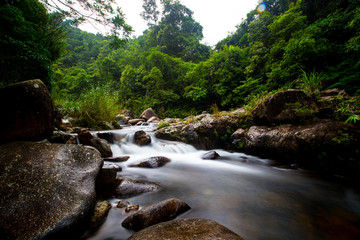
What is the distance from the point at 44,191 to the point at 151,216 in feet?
3.97

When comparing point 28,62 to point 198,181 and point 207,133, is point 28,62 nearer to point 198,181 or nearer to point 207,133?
point 198,181

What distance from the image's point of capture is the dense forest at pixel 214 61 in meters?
3.99

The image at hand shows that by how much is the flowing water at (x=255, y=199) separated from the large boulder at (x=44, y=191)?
0.40m

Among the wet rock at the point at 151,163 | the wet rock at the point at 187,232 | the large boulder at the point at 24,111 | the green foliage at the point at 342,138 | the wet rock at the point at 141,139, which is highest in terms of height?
the large boulder at the point at 24,111

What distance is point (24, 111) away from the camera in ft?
7.53

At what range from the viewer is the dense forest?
3.99 meters

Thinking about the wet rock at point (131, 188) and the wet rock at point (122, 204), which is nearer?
the wet rock at point (122, 204)

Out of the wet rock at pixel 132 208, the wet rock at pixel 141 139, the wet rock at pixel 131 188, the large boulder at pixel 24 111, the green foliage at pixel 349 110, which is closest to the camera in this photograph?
the wet rock at pixel 132 208

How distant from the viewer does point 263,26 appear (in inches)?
435

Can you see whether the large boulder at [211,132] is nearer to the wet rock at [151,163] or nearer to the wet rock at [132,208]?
the wet rock at [151,163]

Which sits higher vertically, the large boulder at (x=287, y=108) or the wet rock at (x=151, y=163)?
A: the large boulder at (x=287, y=108)

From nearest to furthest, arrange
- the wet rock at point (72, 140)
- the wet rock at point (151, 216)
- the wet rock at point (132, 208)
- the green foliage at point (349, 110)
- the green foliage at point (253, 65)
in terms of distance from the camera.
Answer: the wet rock at point (151, 216)
the wet rock at point (132, 208)
the green foliage at point (349, 110)
the wet rock at point (72, 140)
the green foliage at point (253, 65)

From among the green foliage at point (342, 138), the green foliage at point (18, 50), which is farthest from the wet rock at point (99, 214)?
the green foliage at point (342, 138)

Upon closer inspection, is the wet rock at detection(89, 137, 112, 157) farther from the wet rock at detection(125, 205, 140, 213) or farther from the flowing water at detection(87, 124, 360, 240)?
the wet rock at detection(125, 205, 140, 213)
